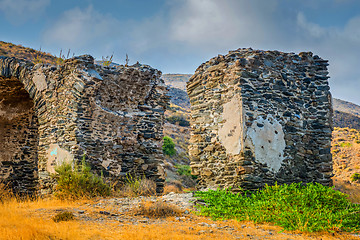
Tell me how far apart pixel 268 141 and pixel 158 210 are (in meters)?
2.94

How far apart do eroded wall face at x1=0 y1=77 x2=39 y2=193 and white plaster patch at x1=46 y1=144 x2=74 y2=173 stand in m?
3.57

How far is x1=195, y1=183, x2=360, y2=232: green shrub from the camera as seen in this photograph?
4.75 metres

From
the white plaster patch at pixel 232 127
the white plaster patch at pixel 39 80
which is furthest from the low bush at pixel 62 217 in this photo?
the white plaster patch at pixel 39 80

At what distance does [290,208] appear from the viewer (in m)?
5.19

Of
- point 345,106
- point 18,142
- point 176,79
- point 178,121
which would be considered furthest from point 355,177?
point 176,79

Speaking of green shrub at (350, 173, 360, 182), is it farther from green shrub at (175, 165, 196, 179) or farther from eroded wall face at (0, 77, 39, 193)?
eroded wall face at (0, 77, 39, 193)

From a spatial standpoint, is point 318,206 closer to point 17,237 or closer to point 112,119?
point 17,237

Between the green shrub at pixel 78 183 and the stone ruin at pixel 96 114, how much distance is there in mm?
370

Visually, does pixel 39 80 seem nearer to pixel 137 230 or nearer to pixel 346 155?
pixel 137 230

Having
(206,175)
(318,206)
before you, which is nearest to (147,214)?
(206,175)

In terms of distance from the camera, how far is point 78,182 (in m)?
7.78

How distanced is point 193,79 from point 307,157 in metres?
3.56

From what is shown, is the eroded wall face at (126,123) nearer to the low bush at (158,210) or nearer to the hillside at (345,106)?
the low bush at (158,210)

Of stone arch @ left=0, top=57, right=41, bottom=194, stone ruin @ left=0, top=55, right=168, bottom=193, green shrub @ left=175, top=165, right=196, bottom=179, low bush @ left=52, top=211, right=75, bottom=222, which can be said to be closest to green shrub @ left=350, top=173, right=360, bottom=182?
green shrub @ left=175, top=165, right=196, bottom=179
